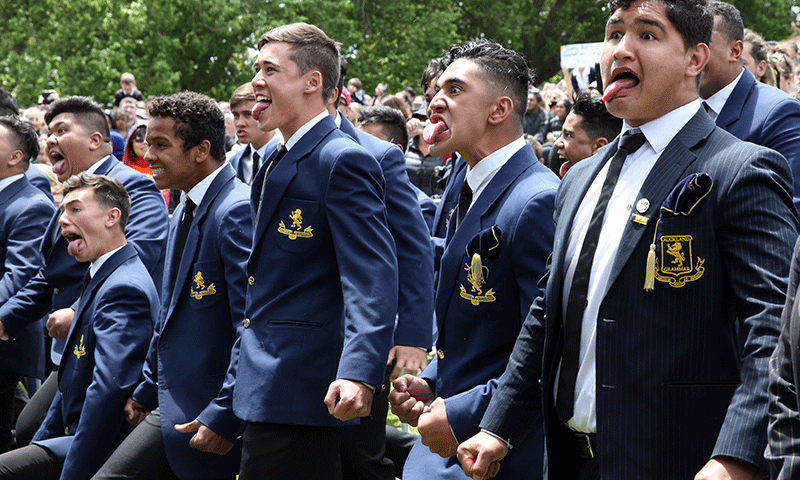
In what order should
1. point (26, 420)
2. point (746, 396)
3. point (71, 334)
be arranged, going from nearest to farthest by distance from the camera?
1. point (746, 396)
2. point (71, 334)
3. point (26, 420)

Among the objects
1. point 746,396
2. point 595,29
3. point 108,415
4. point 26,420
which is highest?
point 595,29

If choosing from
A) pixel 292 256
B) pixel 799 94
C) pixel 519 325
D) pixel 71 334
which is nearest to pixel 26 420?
pixel 71 334

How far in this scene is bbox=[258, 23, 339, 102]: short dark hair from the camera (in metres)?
4.01

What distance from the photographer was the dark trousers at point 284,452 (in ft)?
11.9

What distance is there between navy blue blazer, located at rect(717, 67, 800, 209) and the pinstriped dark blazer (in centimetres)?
156

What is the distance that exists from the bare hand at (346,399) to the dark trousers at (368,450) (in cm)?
183

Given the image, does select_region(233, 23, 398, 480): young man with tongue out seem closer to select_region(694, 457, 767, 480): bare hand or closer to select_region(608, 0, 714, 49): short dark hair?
select_region(608, 0, 714, 49): short dark hair

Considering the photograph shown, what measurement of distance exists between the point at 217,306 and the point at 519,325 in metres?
1.69

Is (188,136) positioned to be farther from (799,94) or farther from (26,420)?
(799,94)

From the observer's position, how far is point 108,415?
4723 mm

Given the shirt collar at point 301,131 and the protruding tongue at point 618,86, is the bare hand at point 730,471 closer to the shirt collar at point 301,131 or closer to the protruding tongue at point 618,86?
the protruding tongue at point 618,86

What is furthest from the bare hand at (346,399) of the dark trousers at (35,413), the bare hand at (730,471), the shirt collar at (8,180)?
the shirt collar at (8,180)

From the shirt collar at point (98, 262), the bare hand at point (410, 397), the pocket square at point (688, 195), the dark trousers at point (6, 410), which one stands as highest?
the pocket square at point (688, 195)

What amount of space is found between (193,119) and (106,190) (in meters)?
0.95
